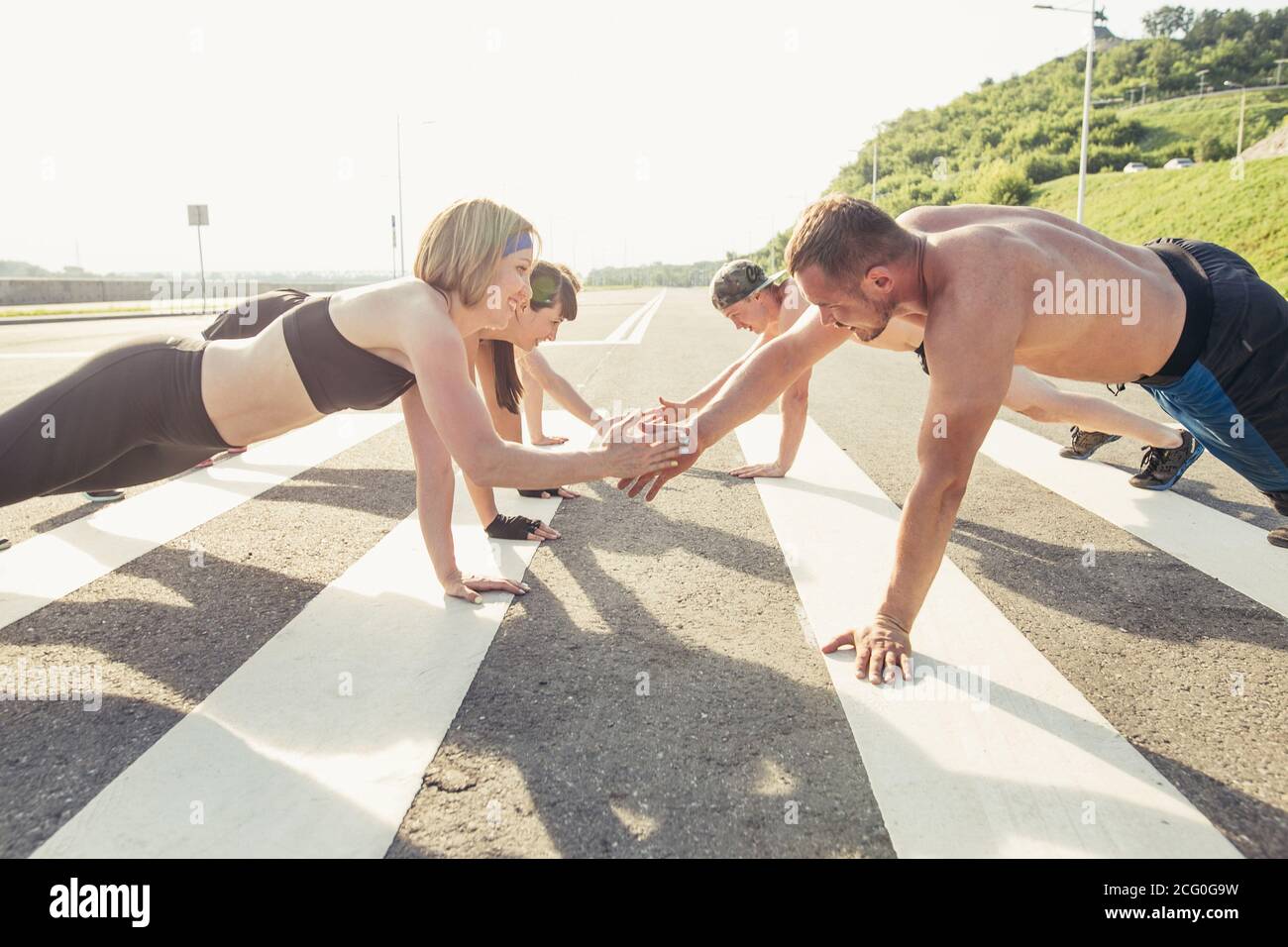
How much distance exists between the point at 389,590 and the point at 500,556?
55 cm

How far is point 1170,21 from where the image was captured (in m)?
110

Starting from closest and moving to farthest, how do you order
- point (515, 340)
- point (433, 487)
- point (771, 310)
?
1. point (433, 487)
2. point (515, 340)
3. point (771, 310)

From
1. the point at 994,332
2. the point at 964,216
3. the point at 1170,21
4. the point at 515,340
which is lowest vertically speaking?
the point at 515,340

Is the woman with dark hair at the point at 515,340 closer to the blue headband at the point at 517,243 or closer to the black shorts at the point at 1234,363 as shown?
the blue headband at the point at 517,243

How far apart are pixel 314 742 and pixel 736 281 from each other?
149 inches

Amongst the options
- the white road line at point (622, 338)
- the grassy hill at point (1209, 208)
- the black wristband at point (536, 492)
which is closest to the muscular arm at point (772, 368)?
the black wristband at point (536, 492)

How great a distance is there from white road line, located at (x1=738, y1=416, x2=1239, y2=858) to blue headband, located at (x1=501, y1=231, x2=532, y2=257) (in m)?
1.61

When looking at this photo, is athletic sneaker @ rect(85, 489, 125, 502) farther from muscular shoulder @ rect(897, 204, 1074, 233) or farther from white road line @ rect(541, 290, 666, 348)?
white road line @ rect(541, 290, 666, 348)

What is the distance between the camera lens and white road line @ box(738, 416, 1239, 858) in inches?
67.3

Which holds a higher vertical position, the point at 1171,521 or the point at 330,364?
the point at 330,364

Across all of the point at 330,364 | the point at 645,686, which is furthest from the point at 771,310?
the point at 645,686

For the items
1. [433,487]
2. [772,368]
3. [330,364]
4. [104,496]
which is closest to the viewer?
[330,364]

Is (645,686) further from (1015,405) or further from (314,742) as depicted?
(1015,405)

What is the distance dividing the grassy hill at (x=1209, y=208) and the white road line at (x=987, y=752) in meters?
23.4
